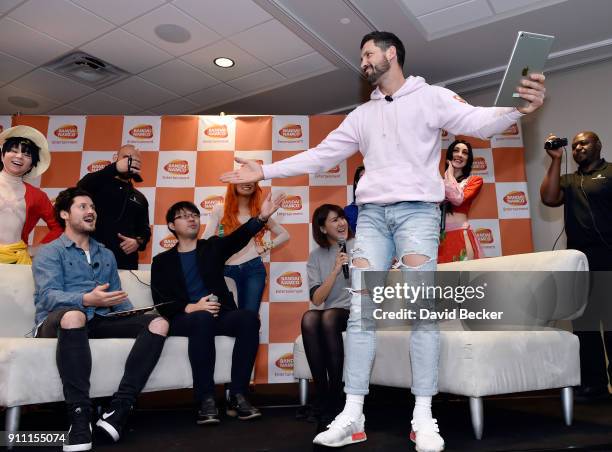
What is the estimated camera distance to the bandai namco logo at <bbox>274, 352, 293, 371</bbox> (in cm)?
386

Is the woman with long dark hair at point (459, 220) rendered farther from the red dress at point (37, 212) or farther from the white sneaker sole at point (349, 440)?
the red dress at point (37, 212)

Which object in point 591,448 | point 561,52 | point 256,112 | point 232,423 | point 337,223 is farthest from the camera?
point 256,112

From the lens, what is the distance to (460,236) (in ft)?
10.0

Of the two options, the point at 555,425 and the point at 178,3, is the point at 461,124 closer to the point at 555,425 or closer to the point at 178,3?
the point at 555,425

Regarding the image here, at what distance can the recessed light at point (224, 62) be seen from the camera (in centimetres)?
429

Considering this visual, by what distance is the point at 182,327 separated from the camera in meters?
2.34

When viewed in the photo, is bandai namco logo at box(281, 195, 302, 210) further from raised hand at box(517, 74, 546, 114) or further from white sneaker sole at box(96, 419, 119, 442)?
raised hand at box(517, 74, 546, 114)

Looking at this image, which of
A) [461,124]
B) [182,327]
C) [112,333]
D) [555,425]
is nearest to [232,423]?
[182,327]

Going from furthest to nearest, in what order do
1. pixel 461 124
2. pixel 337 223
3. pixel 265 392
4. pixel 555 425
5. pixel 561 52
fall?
1. pixel 561 52
2. pixel 265 392
3. pixel 337 223
4. pixel 555 425
5. pixel 461 124

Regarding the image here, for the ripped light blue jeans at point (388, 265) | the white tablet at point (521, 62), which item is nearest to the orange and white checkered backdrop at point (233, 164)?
the ripped light blue jeans at point (388, 265)

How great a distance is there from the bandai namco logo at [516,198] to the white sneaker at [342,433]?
2.93 metres

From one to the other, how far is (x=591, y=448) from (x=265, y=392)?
2.13 metres

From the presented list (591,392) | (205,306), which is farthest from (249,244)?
(591,392)

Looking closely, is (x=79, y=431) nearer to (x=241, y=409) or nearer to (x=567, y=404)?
(x=241, y=409)
